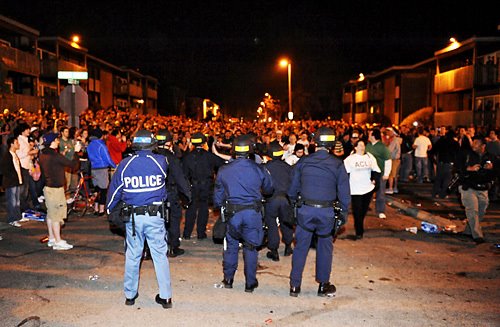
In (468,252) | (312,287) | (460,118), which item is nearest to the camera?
(312,287)

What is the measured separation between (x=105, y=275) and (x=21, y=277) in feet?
3.71

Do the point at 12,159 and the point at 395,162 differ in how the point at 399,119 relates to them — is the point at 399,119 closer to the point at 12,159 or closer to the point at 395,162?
the point at 395,162

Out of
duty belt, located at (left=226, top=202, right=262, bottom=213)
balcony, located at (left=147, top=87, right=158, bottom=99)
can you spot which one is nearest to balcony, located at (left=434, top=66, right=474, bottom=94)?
duty belt, located at (left=226, top=202, right=262, bottom=213)

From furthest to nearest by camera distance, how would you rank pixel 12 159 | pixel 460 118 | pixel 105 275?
1. pixel 460 118
2. pixel 12 159
3. pixel 105 275

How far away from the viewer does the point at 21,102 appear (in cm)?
3188

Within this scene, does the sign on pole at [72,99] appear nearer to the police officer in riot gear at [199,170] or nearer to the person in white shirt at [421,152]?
the police officer in riot gear at [199,170]

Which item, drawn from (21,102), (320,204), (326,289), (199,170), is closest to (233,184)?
(320,204)

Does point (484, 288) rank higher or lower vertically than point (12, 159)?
lower

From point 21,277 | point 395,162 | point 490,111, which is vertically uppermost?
point 490,111

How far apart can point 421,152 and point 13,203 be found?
12.5m

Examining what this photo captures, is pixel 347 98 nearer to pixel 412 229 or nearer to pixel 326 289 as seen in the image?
pixel 412 229

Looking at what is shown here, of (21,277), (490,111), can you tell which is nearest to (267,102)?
(490,111)

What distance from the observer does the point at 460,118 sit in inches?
1506

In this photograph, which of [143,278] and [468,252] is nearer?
[143,278]
